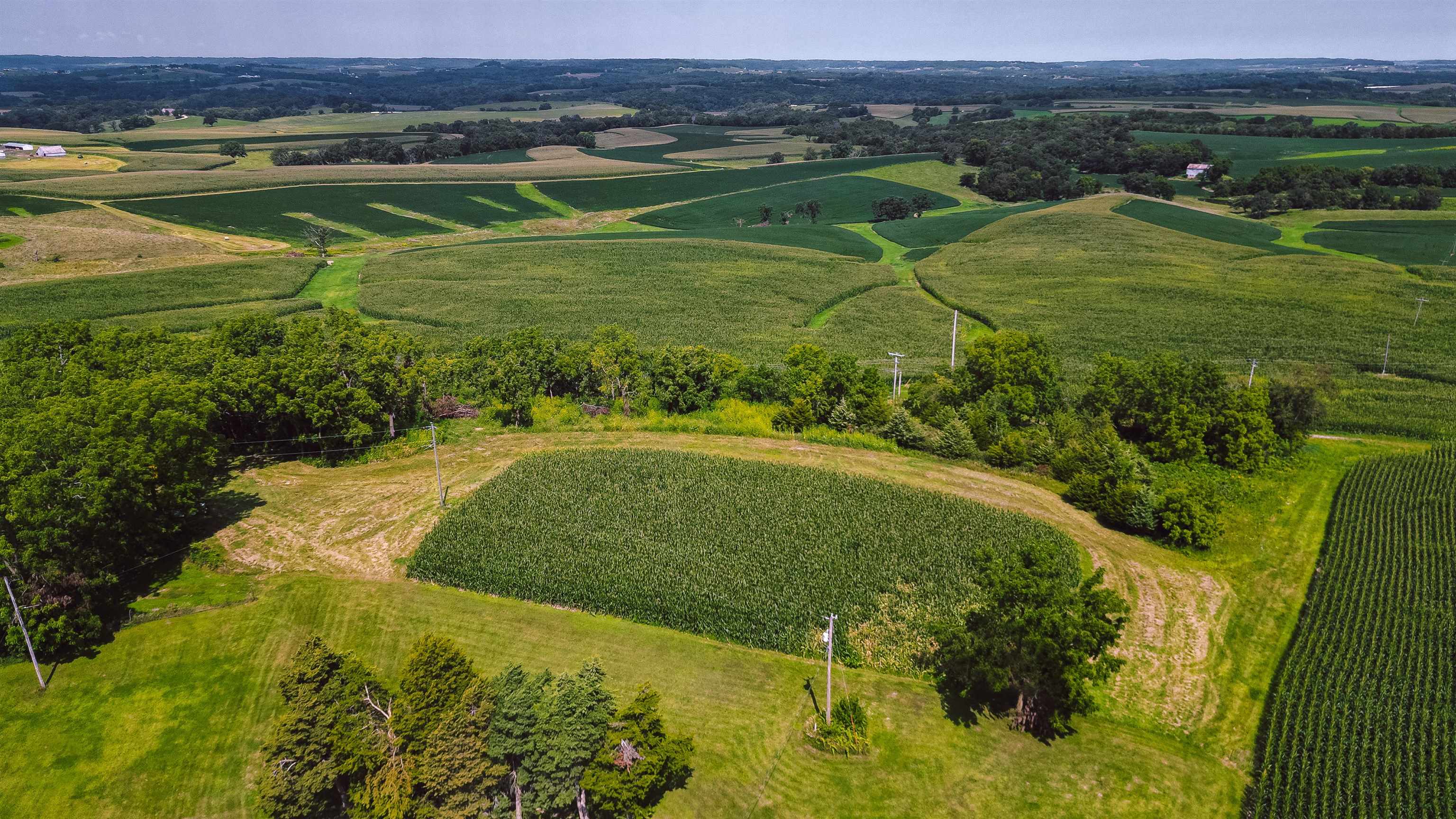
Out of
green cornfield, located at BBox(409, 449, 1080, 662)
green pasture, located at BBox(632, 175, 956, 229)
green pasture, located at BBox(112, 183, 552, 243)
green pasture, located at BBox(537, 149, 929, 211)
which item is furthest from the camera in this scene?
green pasture, located at BBox(537, 149, 929, 211)

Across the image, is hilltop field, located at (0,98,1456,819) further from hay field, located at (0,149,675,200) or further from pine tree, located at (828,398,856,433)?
hay field, located at (0,149,675,200)

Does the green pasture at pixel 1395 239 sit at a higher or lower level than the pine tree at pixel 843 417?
higher

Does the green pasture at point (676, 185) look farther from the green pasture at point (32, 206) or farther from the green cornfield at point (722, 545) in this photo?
the green cornfield at point (722, 545)

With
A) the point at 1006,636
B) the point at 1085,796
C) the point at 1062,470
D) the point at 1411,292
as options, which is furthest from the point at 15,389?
the point at 1411,292

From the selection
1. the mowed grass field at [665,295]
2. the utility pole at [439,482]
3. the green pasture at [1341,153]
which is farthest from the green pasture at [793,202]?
the utility pole at [439,482]

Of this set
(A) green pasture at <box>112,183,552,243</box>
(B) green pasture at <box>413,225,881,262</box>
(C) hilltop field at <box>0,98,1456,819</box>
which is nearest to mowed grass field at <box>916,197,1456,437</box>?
(C) hilltop field at <box>0,98,1456,819</box>

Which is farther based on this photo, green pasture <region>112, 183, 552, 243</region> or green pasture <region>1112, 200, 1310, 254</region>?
green pasture <region>112, 183, 552, 243</region>

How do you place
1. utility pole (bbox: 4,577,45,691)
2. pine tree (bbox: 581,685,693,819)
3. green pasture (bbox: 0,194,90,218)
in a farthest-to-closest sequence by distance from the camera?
green pasture (bbox: 0,194,90,218) < utility pole (bbox: 4,577,45,691) < pine tree (bbox: 581,685,693,819)

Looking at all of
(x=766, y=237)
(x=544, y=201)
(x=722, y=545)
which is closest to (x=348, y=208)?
(x=544, y=201)
